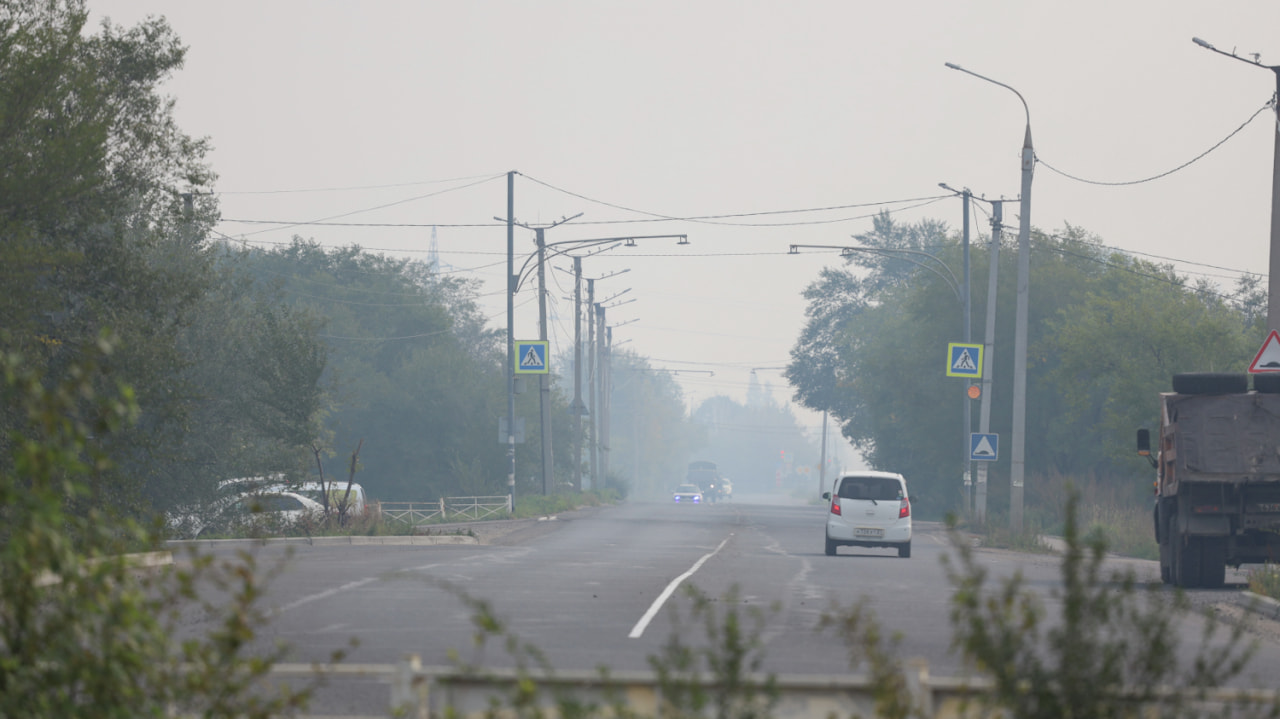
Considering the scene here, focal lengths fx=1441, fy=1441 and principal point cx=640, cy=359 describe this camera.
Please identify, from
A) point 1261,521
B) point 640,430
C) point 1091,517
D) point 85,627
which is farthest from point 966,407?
point 640,430

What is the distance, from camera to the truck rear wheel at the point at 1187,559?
19672mm

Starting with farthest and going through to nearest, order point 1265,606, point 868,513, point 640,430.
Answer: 1. point 640,430
2. point 868,513
3. point 1265,606

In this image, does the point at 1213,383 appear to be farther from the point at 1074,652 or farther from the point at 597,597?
the point at 1074,652

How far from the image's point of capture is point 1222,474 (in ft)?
62.6

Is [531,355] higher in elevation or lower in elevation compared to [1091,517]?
higher

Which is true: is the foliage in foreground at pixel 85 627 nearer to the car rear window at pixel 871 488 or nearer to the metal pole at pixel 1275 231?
the metal pole at pixel 1275 231

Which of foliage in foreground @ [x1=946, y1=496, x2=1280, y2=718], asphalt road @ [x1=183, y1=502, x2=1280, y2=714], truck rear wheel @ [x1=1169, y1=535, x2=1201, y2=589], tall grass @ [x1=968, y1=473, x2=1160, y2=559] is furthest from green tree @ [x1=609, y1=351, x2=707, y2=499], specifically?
foliage in foreground @ [x1=946, y1=496, x2=1280, y2=718]

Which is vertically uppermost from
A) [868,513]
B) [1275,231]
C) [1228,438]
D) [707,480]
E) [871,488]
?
[1275,231]

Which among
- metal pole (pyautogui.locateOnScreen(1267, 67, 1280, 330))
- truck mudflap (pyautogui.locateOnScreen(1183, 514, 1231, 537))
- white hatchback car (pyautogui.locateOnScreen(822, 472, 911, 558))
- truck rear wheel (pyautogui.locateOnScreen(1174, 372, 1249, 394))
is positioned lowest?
white hatchback car (pyautogui.locateOnScreen(822, 472, 911, 558))

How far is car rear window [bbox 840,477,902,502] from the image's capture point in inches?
1171

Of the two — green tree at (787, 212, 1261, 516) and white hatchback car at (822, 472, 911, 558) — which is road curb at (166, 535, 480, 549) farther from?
green tree at (787, 212, 1261, 516)

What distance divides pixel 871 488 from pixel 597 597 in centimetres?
1324

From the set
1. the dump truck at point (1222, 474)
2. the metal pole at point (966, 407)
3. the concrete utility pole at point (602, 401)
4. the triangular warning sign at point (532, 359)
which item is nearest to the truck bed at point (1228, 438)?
the dump truck at point (1222, 474)

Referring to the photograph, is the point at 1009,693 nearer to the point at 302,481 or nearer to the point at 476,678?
the point at 476,678
